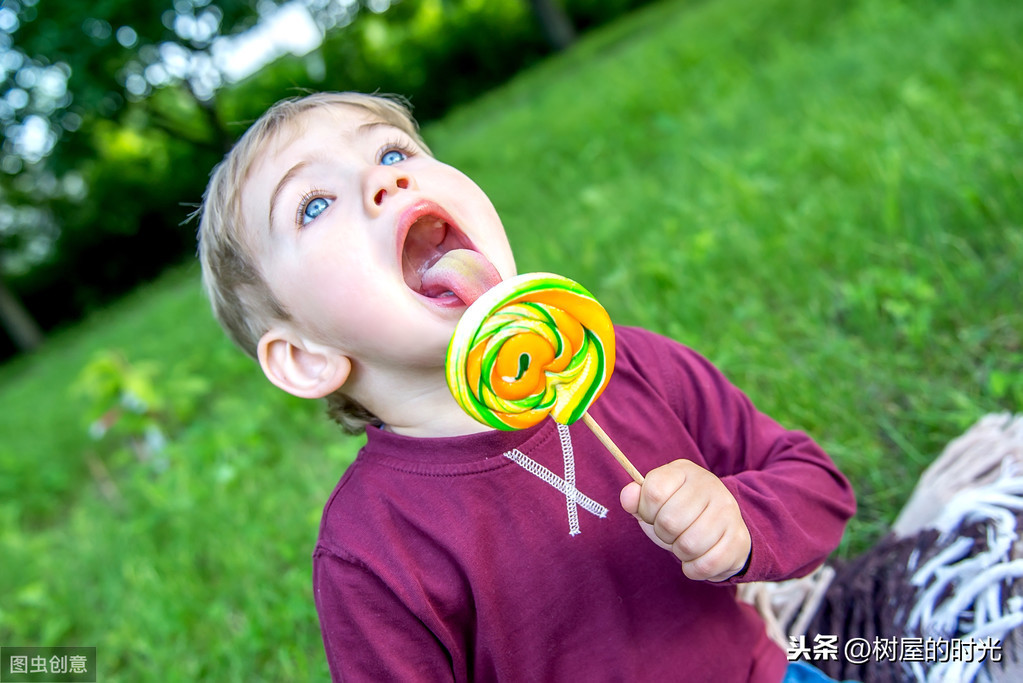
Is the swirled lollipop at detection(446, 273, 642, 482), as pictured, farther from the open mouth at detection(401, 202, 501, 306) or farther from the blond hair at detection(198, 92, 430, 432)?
the blond hair at detection(198, 92, 430, 432)

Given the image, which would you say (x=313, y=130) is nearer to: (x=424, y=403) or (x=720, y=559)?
(x=424, y=403)

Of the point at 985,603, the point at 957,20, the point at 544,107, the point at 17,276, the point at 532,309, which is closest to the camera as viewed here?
the point at 532,309

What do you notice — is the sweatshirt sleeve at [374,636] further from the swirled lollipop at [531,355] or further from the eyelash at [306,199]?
the eyelash at [306,199]

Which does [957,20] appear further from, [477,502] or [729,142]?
[477,502]

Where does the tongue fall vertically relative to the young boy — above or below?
above

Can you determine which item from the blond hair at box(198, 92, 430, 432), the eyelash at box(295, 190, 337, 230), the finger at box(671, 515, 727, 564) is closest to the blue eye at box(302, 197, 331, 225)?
the eyelash at box(295, 190, 337, 230)

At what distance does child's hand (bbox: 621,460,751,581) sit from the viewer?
1.12 metres

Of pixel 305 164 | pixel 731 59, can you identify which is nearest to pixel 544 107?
pixel 731 59

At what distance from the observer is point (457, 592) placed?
1.25m

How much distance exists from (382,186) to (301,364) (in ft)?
1.21

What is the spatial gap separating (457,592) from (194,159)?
17.3 m

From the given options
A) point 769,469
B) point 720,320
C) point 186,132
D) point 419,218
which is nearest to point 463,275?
point 419,218

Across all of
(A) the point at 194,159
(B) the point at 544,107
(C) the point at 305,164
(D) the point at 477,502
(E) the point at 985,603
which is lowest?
(A) the point at 194,159

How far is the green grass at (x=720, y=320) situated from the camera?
2.22 metres
